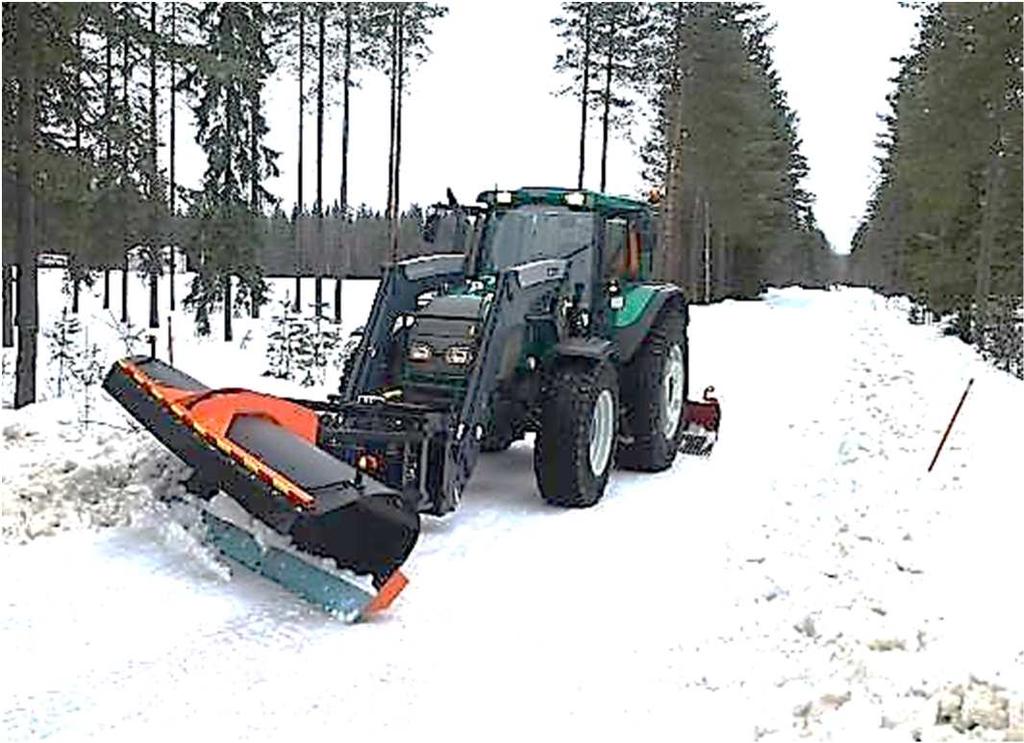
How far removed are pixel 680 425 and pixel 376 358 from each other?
336cm

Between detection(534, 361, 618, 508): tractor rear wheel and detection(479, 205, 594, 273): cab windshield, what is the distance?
134 cm

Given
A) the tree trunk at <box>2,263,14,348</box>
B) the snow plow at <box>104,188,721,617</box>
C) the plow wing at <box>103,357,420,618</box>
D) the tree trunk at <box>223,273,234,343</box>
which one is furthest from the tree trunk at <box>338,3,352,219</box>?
the plow wing at <box>103,357,420,618</box>

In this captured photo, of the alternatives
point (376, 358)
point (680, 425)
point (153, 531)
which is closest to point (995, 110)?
point (680, 425)

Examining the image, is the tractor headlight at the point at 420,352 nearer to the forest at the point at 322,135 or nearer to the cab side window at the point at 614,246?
the cab side window at the point at 614,246

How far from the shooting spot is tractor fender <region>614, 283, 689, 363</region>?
9.29m

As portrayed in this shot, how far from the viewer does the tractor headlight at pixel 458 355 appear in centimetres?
765

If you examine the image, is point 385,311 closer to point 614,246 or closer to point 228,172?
point 614,246

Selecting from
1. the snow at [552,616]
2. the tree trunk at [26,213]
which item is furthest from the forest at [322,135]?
the snow at [552,616]

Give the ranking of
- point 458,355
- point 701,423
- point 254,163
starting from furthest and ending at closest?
point 254,163 → point 701,423 → point 458,355

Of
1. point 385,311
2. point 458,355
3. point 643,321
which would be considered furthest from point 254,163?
point 458,355

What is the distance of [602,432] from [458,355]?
4.60 ft

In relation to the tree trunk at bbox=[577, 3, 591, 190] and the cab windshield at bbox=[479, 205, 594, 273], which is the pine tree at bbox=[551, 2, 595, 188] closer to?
the tree trunk at bbox=[577, 3, 591, 190]

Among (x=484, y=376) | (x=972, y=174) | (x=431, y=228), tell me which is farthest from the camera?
(x=972, y=174)

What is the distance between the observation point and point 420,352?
7777mm
